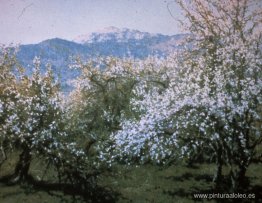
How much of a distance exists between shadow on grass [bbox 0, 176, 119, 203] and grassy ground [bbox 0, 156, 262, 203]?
0.27 ft

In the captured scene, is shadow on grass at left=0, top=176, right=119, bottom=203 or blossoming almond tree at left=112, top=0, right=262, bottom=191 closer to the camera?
blossoming almond tree at left=112, top=0, right=262, bottom=191

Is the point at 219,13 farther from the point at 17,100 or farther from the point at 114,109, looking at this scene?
the point at 17,100

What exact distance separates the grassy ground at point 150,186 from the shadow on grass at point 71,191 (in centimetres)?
8

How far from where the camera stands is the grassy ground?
25078mm

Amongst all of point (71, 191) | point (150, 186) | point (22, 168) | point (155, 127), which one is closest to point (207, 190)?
point (150, 186)

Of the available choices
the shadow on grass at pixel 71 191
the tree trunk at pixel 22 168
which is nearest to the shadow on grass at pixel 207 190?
the shadow on grass at pixel 71 191

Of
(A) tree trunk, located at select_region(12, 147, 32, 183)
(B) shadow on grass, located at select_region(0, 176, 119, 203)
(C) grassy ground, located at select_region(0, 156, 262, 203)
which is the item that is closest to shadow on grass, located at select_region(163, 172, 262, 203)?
(C) grassy ground, located at select_region(0, 156, 262, 203)

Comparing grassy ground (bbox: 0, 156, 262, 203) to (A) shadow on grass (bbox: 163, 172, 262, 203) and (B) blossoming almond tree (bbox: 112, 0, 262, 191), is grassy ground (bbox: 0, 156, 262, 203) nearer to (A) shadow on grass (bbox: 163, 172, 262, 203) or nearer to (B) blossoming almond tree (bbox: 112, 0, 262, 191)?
(A) shadow on grass (bbox: 163, 172, 262, 203)

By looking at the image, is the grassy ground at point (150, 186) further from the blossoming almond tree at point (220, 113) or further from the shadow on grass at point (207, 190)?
the blossoming almond tree at point (220, 113)

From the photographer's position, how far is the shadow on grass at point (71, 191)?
24.7m

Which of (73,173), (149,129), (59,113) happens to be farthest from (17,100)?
(149,129)

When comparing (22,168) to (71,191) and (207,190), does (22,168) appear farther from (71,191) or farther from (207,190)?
(207,190)

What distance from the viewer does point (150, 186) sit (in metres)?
28.2

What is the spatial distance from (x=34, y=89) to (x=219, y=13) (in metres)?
18.5
